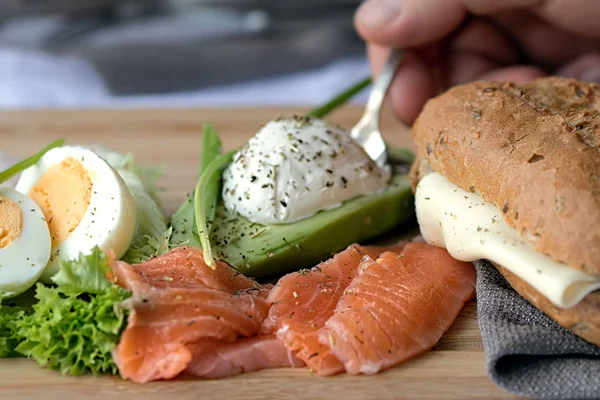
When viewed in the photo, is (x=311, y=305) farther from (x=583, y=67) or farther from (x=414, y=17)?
(x=583, y=67)

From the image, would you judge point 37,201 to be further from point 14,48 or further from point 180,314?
point 14,48

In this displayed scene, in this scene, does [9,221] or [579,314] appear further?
[9,221]

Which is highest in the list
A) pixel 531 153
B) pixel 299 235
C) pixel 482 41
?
pixel 531 153

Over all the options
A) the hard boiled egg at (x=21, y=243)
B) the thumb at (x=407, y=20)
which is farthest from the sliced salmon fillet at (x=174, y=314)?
the thumb at (x=407, y=20)

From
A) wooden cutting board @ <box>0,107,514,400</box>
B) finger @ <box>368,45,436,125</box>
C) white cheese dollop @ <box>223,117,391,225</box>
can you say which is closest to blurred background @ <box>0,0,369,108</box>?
finger @ <box>368,45,436,125</box>

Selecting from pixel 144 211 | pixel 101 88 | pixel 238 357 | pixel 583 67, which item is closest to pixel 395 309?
pixel 238 357

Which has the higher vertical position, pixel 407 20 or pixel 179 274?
pixel 407 20

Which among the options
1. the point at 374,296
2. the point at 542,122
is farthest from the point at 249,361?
the point at 542,122
